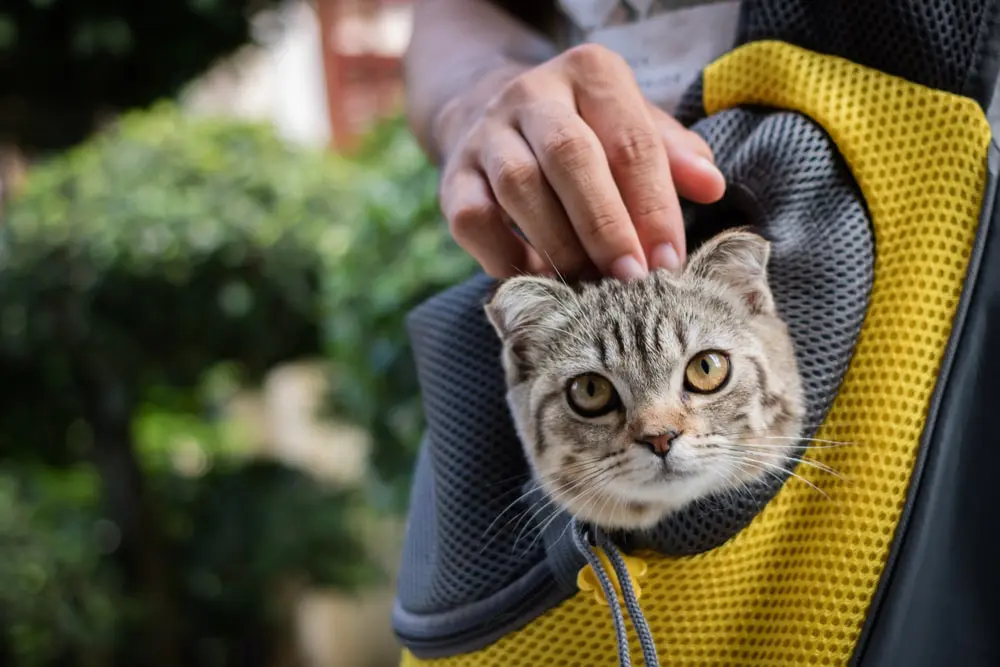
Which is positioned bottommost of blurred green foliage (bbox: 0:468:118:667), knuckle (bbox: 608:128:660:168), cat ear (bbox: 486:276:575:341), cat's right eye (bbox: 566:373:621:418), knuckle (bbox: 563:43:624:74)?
blurred green foliage (bbox: 0:468:118:667)

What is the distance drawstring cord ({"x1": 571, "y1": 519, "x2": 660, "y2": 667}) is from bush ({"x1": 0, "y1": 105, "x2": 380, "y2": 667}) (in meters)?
1.00

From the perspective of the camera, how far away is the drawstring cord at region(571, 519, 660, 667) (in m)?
0.42

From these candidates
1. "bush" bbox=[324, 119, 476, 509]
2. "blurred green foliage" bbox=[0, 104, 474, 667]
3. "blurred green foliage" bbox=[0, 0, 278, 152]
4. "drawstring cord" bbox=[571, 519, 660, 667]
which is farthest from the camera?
"blurred green foliage" bbox=[0, 0, 278, 152]

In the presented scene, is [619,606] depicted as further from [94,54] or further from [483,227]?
[94,54]

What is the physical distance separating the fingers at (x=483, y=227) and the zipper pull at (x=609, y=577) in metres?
0.17

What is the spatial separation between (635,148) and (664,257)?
0.20 ft

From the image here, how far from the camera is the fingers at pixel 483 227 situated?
1.65 feet

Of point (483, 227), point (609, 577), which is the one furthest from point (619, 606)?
point (483, 227)

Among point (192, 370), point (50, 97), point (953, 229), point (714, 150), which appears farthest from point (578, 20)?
point (50, 97)

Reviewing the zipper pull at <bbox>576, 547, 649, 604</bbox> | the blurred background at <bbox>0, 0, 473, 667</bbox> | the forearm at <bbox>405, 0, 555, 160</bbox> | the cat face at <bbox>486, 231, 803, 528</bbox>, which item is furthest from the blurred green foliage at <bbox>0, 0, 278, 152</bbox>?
the zipper pull at <bbox>576, 547, 649, 604</bbox>

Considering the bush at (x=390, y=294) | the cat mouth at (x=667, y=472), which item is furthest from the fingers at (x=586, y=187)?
the bush at (x=390, y=294)

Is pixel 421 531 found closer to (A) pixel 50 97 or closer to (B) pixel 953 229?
(B) pixel 953 229

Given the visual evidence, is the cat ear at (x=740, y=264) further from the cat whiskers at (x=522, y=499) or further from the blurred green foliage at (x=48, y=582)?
the blurred green foliage at (x=48, y=582)

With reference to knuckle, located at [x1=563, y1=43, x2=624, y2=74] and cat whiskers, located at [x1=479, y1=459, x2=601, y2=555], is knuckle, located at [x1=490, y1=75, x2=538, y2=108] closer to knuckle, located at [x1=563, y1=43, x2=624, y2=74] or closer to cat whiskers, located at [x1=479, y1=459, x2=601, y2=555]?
knuckle, located at [x1=563, y1=43, x2=624, y2=74]
